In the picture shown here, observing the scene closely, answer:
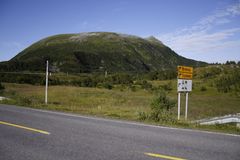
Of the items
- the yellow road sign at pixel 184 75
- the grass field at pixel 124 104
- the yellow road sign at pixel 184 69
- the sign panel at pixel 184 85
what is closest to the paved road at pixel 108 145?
the grass field at pixel 124 104

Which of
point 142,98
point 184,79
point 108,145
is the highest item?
point 184,79

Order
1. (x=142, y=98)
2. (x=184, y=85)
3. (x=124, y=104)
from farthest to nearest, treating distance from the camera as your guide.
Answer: (x=142, y=98) → (x=124, y=104) → (x=184, y=85)

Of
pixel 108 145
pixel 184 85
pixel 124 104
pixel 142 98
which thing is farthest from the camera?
pixel 142 98

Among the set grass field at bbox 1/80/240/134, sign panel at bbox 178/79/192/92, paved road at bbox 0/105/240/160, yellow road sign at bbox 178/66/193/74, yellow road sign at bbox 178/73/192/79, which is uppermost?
yellow road sign at bbox 178/66/193/74

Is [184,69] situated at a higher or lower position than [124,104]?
higher

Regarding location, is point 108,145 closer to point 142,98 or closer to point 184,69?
point 184,69

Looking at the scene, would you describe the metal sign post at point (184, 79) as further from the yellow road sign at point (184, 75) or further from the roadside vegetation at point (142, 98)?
the roadside vegetation at point (142, 98)

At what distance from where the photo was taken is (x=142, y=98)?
3881cm

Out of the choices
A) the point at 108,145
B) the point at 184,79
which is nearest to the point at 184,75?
the point at 184,79

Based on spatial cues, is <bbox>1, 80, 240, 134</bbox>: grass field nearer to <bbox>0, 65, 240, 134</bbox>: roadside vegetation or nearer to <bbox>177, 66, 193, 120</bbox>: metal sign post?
<bbox>0, 65, 240, 134</bbox>: roadside vegetation

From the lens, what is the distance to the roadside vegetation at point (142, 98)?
632 inches

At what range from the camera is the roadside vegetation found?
52.7ft

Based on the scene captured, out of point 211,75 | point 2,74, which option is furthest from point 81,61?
point 211,75

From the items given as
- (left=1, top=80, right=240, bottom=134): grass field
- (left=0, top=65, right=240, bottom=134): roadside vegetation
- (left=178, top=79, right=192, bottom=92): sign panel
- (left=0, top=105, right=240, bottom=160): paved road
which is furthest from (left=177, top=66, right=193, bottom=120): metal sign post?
(left=0, top=105, right=240, bottom=160): paved road
